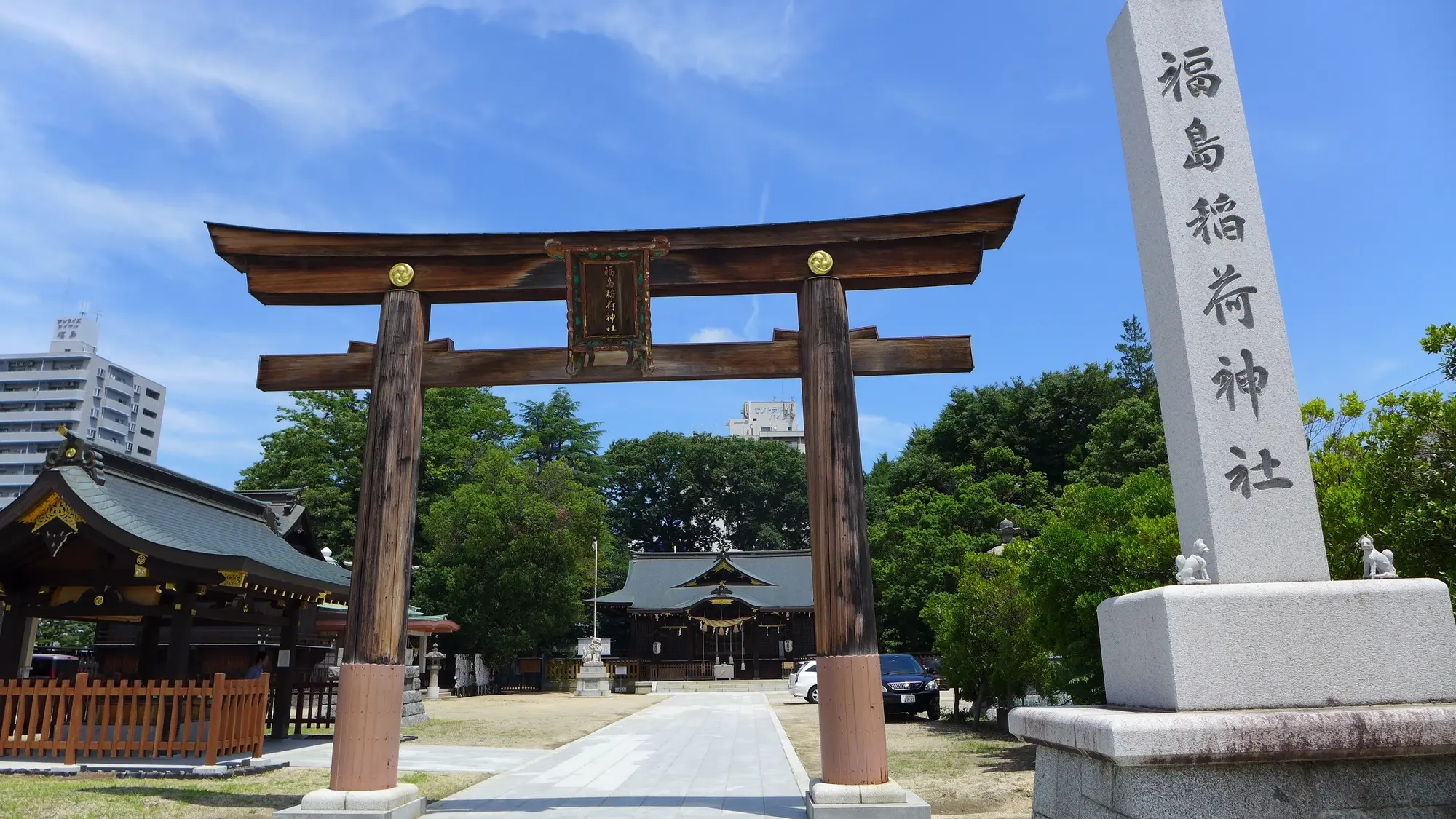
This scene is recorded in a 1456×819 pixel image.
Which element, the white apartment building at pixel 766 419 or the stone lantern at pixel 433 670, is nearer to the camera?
the stone lantern at pixel 433 670

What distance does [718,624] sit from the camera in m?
40.6

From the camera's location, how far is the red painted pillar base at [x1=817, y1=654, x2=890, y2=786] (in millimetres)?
7035

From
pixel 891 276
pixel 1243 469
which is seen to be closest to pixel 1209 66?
pixel 1243 469

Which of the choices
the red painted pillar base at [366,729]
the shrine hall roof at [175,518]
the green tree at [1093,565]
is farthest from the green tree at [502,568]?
the red painted pillar base at [366,729]

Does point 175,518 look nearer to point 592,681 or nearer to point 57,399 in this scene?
point 592,681

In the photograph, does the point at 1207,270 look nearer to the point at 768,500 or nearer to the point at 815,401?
the point at 815,401

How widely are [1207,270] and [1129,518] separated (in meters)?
A: 6.53

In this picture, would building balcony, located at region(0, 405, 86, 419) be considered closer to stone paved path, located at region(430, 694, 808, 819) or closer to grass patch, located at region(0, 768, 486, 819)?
stone paved path, located at region(430, 694, 808, 819)

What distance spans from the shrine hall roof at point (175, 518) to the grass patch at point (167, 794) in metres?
2.75

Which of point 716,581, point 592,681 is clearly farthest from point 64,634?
point 716,581

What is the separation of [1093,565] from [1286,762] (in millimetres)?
6533

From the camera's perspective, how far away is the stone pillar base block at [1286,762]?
3637mm

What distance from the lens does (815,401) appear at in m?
7.99

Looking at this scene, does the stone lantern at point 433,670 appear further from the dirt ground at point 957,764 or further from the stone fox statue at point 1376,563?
the stone fox statue at point 1376,563
